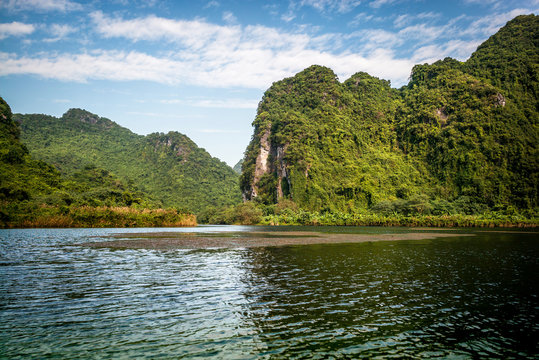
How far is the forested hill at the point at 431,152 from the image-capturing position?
149 meters

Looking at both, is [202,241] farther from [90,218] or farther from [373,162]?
[373,162]

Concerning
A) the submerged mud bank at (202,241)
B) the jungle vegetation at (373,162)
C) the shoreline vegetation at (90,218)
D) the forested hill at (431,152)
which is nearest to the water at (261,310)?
the submerged mud bank at (202,241)

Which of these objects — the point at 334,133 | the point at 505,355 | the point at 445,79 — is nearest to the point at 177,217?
the point at 505,355

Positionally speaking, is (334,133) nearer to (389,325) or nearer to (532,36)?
(532,36)

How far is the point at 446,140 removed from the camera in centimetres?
17175

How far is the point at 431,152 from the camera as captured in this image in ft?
592

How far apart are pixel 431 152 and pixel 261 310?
19384cm

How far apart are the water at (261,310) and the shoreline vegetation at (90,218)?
128 ft

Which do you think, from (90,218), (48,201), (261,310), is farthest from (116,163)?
(261,310)

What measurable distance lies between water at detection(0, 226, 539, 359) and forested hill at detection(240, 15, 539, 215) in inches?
4721

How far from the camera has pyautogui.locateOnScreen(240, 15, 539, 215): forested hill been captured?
149 meters

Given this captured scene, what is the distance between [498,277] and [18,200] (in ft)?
235

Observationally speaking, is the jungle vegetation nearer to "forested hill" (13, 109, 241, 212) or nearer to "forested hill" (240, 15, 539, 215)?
"forested hill" (240, 15, 539, 215)

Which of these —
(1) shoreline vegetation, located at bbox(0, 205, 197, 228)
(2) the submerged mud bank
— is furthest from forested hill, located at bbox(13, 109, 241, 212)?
(2) the submerged mud bank
